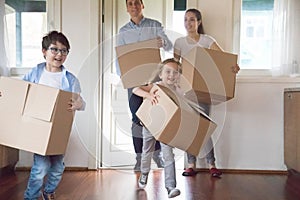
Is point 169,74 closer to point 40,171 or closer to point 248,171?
point 40,171

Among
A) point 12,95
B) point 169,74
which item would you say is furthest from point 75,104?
point 169,74

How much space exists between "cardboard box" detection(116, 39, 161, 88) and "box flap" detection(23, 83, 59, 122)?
0.70 m

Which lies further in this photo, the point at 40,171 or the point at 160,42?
the point at 160,42

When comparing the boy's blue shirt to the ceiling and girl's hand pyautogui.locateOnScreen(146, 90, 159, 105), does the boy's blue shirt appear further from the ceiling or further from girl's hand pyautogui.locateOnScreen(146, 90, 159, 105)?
the ceiling

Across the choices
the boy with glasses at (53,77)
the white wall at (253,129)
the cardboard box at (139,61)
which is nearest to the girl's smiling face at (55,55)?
the boy with glasses at (53,77)

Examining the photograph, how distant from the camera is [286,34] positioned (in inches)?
125

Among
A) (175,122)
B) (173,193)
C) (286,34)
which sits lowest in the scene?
(173,193)

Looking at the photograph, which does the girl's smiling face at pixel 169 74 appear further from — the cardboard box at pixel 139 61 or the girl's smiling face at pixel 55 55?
the girl's smiling face at pixel 55 55

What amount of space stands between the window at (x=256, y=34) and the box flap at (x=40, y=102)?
1976mm

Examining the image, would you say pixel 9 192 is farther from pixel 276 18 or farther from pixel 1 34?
pixel 276 18

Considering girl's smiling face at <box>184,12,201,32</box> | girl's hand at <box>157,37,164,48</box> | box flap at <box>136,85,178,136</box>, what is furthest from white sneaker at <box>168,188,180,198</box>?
girl's smiling face at <box>184,12,201,32</box>

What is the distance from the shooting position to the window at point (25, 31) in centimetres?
339

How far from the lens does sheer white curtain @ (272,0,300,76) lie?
3.17 metres

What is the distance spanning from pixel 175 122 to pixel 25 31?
2.02 metres
